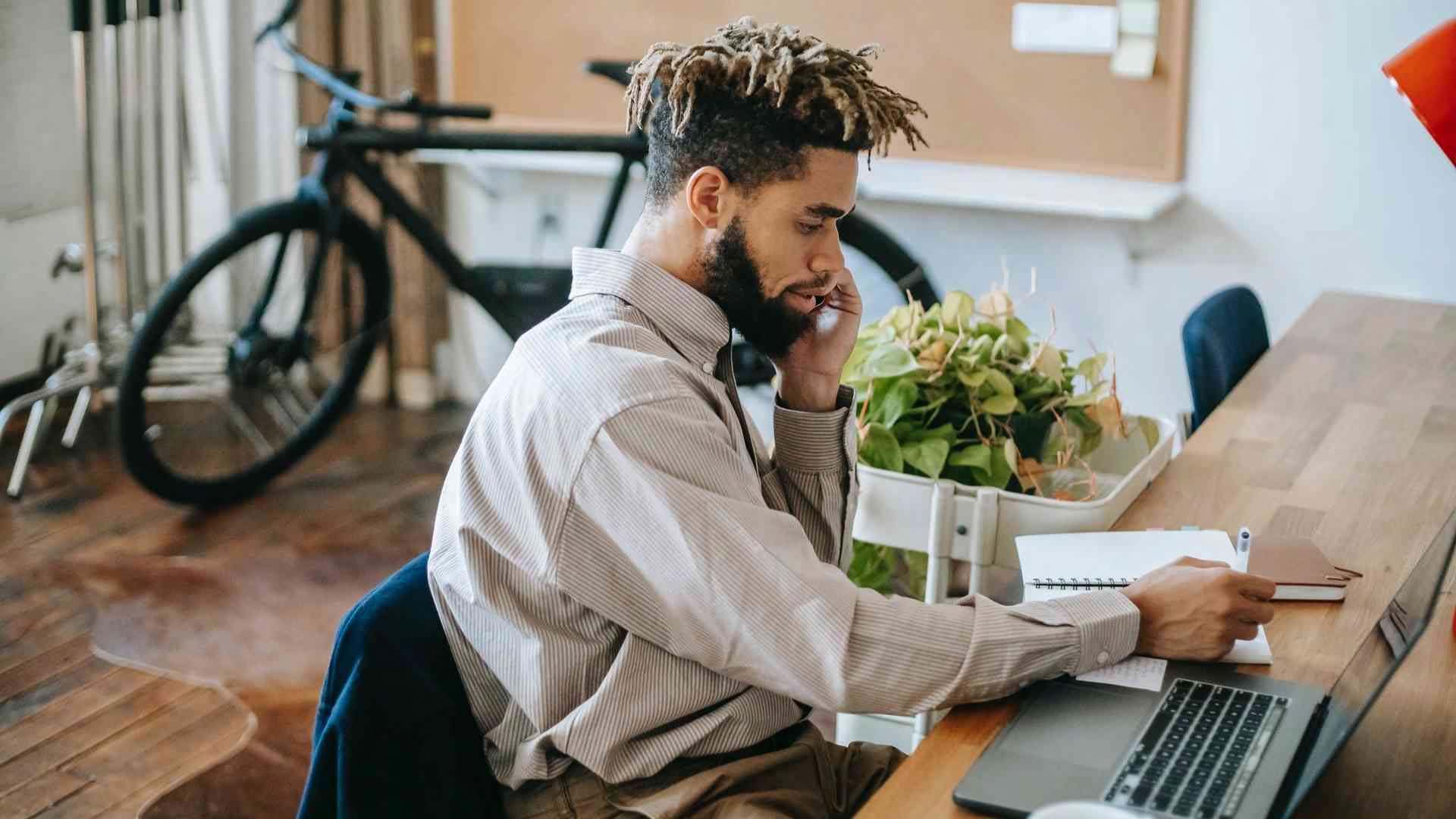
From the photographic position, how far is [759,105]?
128cm

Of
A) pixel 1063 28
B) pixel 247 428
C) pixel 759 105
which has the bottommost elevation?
pixel 247 428

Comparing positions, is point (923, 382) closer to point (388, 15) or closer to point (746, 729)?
point (746, 729)

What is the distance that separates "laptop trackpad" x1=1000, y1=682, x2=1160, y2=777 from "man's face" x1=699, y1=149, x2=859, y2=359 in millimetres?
409

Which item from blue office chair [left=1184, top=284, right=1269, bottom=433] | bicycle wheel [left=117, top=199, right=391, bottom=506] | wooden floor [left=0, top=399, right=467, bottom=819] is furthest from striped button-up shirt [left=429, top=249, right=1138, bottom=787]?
bicycle wheel [left=117, top=199, right=391, bottom=506]

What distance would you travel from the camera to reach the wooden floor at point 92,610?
2.29m

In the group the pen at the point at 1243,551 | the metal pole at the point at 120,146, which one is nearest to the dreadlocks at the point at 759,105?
the pen at the point at 1243,551

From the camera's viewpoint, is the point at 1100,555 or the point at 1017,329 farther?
the point at 1017,329

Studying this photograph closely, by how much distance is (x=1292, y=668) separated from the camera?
1273 millimetres

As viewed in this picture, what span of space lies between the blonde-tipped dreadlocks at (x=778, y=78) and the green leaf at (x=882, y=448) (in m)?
0.42

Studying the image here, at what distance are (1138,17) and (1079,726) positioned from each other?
202 centimetres

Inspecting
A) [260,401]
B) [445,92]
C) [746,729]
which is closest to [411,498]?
[260,401]

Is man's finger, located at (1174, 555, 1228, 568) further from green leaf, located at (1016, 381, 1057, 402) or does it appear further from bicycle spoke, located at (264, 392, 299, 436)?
bicycle spoke, located at (264, 392, 299, 436)

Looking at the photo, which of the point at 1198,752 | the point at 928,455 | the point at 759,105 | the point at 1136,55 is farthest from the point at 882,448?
the point at 1136,55

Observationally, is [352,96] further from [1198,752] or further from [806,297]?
[1198,752]
